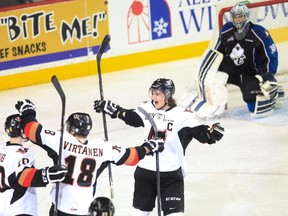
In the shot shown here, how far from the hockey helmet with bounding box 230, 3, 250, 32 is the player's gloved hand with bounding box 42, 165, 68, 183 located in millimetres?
3938

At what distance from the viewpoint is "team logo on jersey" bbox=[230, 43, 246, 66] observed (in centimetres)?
864

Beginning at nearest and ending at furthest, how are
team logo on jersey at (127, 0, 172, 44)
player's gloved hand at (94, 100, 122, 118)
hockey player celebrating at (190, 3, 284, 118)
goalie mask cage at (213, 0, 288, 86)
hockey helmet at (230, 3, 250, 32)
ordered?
player's gloved hand at (94, 100, 122, 118)
hockey helmet at (230, 3, 250, 32)
hockey player celebrating at (190, 3, 284, 118)
goalie mask cage at (213, 0, 288, 86)
team logo on jersey at (127, 0, 172, 44)

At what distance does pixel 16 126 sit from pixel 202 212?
5.79 feet

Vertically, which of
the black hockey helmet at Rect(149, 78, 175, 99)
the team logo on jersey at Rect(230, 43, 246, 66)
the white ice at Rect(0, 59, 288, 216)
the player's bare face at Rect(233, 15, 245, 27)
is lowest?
the white ice at Rect(0, 59, 288, 216)

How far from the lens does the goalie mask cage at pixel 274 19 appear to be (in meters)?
9.21

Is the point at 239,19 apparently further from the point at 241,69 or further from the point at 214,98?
the point at 214,98

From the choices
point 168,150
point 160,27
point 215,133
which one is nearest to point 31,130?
point 168,150

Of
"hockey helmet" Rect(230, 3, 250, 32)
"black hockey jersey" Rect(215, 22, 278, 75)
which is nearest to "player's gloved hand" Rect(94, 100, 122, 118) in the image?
"hockey helmet" Rect(230, 3, 250, 32)

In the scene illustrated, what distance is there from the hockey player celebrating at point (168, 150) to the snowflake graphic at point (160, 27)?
510 cm

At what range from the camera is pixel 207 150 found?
25.5 feet

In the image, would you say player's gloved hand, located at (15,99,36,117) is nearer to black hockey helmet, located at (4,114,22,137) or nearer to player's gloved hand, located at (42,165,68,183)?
black hockey helmet, located at (4,114,22,137)

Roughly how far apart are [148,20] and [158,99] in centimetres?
508

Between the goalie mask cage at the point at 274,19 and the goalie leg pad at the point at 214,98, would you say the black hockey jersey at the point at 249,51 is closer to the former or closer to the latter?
the goalie leg pad at the point at 214,98

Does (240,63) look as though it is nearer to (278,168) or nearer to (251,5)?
(251,5)
